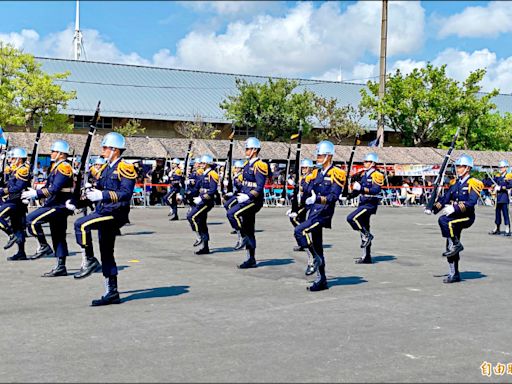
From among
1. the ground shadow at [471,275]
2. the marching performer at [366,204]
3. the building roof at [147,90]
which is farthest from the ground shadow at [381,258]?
the building roof at [147,90]

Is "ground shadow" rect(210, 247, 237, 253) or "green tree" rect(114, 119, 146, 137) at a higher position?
"green tree" rect(114, 119, 146, 137)

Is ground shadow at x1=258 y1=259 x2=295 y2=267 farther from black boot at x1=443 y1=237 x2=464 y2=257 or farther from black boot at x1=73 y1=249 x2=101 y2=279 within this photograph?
black boot at x1=73 y1=249 x2=101 y2=279

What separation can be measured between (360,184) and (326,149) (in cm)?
303

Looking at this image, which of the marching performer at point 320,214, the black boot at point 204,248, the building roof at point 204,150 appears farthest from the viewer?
the building roof at point 204,150

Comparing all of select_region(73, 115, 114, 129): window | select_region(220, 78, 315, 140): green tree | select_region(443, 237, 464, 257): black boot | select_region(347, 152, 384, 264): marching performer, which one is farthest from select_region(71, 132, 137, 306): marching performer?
select_region(73, 115, 114, 129): window

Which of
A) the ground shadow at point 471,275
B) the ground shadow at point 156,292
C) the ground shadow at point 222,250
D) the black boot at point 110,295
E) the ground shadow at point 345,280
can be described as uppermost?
the black boot at point 110,295

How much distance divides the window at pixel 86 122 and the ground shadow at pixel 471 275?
42.8 metres

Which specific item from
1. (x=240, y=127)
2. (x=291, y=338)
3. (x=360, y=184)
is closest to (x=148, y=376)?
(x=291, y=338)

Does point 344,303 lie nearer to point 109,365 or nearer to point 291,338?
point 291,338

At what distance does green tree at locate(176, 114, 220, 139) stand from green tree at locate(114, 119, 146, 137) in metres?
3.08

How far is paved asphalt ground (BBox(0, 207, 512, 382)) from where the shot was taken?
231 inches

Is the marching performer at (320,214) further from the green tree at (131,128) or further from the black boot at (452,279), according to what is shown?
the green tree at (131,128)

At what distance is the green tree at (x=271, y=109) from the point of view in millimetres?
48875

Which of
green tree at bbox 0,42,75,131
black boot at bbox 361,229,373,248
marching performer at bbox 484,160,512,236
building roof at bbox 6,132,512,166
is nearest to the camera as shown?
black boot at bbox 361,229,373,248
